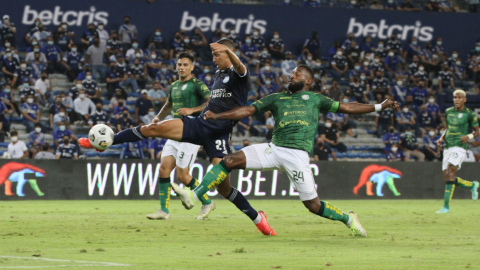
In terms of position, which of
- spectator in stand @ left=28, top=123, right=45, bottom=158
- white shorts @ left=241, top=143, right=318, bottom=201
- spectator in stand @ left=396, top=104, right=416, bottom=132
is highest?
spectator in stand @ left=396, top=104, right=416, bottom=132

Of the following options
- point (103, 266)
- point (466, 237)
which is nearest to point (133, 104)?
point (466, 237)

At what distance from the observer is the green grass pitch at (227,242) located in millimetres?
6605

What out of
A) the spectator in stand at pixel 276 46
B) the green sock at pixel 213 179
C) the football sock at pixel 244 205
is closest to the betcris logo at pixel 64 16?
the spectator in stand at pixel 276 46

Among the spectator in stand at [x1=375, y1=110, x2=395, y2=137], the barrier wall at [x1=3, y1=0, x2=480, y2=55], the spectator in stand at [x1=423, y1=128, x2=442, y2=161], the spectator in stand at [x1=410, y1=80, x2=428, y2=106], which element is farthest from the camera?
the spectator in stand at [x1=410, y1=80, x2=428, y2=106]

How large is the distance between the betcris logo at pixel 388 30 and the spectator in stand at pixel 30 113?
1425 cm

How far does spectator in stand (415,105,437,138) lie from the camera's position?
26094 mm

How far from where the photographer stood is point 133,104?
2458 cm

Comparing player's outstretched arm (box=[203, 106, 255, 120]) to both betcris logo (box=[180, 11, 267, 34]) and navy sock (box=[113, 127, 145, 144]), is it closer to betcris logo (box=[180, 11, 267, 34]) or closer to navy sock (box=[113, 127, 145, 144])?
navy sock (box=[113, 127, 145, 144])

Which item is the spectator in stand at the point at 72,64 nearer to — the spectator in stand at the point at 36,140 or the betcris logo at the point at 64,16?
the betcris logo at the point at 64,16

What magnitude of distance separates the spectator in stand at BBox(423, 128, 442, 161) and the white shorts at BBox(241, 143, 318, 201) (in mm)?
16830

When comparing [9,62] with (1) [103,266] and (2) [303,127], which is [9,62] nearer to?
(2) [303,127]

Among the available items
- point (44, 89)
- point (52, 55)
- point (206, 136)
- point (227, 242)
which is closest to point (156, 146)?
point (44, 89)

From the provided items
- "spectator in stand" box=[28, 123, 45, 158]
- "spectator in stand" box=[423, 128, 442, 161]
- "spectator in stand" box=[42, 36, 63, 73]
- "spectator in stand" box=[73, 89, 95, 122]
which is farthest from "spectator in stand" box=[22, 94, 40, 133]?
"spectator in stand" box=[423, 128, 442, 161]

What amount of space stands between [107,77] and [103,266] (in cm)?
1891
